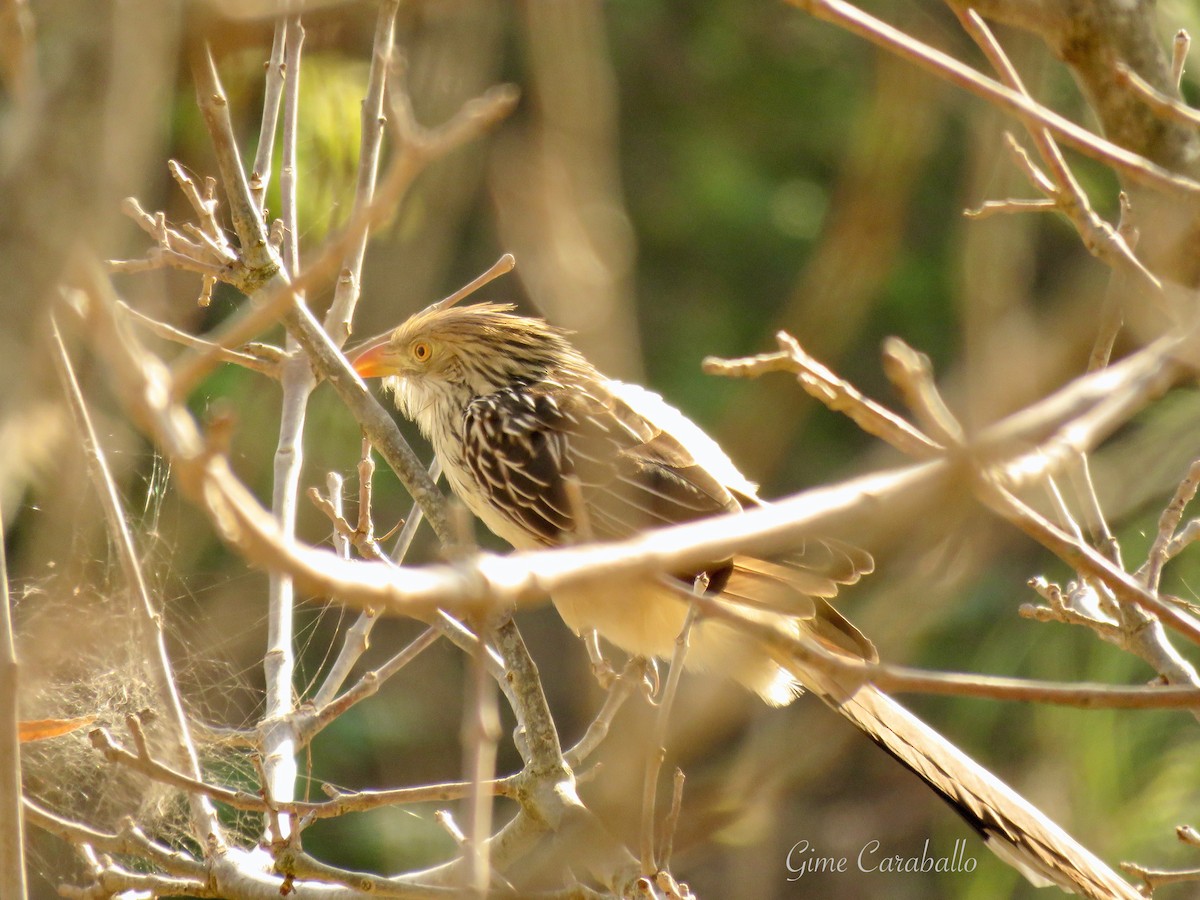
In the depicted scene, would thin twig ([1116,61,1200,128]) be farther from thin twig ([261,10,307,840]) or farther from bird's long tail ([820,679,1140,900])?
thin twig ([261,10,307,840])

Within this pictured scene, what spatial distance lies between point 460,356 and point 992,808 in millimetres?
2436

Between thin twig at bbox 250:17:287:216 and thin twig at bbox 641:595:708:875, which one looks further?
thin twig at bbox 250:17:287:216

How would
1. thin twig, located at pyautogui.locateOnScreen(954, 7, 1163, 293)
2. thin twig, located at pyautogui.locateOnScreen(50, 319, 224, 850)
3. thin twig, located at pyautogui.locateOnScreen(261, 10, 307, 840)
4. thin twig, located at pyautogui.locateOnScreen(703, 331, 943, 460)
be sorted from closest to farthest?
thin twig, located at pyautogui.locateOnScreen(703, 331, 943, 460) < thin twig, located at pyautogui.locateOnScreen(954, 7, 1163, 293) < thin twig, located at pyautogui.locateOnScreen(50, 319, 224, 850) < thin twig, located at pyautogui.locateOnScreen(261, 10, 307, 840)

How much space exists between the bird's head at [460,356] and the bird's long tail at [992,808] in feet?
5.79

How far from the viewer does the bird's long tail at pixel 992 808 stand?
9.41 feet

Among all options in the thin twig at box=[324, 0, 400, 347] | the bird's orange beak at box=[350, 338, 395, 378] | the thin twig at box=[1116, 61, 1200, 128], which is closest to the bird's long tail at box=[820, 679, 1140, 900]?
the thin twig at box=[1116, 61, 1200, 128]

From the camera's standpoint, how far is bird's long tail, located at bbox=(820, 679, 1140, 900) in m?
2.87

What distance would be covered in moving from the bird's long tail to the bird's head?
1765mm

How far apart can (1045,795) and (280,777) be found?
147 inches

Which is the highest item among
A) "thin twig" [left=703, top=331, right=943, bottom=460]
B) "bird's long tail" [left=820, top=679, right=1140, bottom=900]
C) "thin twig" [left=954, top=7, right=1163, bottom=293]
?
"thin twig" [left=954, top=7, right=1163, bottom=293]

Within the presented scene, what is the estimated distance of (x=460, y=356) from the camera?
4.69 metres

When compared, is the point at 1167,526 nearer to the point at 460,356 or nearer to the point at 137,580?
the point at 137,580

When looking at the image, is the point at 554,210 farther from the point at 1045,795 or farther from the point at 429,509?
the point at 1045,795

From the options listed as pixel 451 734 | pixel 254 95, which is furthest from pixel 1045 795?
pixel 254 95
